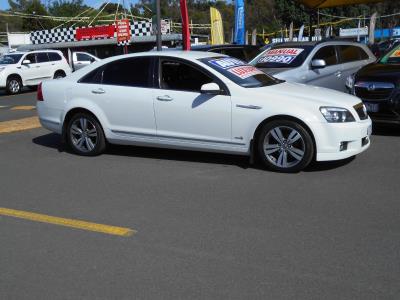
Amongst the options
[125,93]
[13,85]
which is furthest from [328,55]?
[13,85]

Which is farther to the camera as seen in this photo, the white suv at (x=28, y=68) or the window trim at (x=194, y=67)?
the white suv at (x=28, y=68)

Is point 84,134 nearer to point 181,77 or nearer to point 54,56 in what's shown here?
point 181,77

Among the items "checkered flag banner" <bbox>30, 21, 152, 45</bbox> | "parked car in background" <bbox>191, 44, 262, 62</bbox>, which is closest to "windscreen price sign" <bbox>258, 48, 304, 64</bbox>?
"parked car in background" <bbox>191, 44, 262, 62</bbox>

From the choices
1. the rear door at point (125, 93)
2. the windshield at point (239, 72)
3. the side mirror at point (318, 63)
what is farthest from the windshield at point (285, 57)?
the rear door at point (125, 93)

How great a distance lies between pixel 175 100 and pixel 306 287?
3880 mm

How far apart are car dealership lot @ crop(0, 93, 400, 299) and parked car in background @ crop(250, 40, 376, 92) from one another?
301 cm

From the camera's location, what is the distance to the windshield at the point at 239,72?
6809 mm

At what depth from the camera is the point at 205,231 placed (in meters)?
4.59

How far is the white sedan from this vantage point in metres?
6.25

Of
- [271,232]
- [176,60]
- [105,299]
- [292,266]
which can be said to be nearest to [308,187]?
[271,232]

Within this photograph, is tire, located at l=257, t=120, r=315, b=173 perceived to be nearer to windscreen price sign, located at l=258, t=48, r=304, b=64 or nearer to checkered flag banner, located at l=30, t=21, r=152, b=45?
windscreen price sign, located at l=258, t=48, r=304, b=64

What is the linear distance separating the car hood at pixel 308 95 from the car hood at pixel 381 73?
189cm

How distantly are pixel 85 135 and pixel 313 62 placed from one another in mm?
4477

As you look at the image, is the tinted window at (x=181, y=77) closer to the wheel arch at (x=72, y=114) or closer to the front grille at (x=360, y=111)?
the wheel arch at (x=72, y=114)
